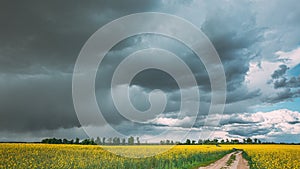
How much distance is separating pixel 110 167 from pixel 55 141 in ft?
119

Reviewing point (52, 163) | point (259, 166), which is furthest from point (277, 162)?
point (52, 163)

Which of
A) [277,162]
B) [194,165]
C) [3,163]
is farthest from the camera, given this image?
[194,165]

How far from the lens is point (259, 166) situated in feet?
86.5

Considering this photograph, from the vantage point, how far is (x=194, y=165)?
107 ft

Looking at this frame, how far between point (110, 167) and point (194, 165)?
41.0 feet

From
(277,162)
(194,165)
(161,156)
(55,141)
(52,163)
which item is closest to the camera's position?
(52,163)

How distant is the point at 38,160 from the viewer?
825 inches

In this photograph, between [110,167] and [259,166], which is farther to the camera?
[259,166]

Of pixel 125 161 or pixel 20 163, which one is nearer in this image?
pixel 20 163

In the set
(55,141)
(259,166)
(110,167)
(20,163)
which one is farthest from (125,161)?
(55,141)

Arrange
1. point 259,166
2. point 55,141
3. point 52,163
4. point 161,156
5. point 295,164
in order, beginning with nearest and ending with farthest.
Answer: point 52,163 → point 295,164 → point 259,166 → point 161,156 → point 55,141

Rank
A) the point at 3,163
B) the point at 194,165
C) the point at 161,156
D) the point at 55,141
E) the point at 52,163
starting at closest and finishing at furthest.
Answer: the point at 3,163 < the point at 52,163 < the point at 161,156 < the point at 194,165 < the point at 55,141

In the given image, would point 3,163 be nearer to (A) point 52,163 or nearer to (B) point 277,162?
(A) point 52,163

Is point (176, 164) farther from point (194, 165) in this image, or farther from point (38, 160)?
point (38, 160)
